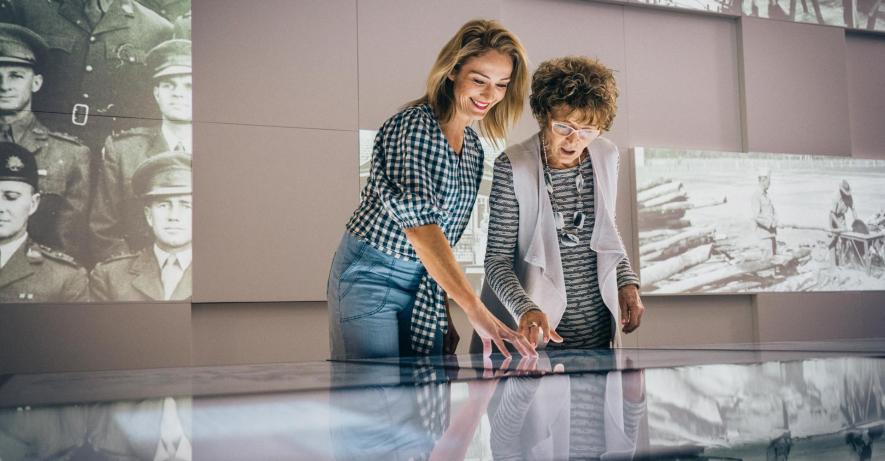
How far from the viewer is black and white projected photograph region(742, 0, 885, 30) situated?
17.0 ft

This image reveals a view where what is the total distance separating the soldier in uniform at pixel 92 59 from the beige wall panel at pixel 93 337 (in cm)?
72

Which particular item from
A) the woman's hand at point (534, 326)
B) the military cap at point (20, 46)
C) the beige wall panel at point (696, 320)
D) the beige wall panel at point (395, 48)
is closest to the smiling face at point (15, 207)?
→ the military cap at point (20, 46)

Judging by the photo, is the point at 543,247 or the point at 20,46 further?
the point at 20,46

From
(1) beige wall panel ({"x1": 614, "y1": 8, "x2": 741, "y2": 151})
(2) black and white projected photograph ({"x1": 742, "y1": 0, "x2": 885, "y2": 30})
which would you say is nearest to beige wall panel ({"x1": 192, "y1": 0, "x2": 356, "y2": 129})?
(1) beige wall panel ({"x1": 614, "y1": 8, "x2": 741, "y2": 151})

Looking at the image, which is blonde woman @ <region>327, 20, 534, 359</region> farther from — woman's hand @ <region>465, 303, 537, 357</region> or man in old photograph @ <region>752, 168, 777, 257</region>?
man in old photograph @ <region>752, 168, 777, 257</region>

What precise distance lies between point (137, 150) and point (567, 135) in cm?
246

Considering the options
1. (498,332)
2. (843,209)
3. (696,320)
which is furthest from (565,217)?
(843,209)

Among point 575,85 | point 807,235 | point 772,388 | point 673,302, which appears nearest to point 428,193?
point 575,85

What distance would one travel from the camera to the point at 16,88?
3.52 meters

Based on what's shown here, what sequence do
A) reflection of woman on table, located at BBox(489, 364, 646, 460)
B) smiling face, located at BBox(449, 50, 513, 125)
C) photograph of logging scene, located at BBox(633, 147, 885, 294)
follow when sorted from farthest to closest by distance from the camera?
1. photograph of logging scene, located at BBox(633, 147, 885, 294)
2. smiling face, located at BBox(449, 50, 513, 125)
3. reflection of woman on table, located at BBox(489, 364, 646, 460)

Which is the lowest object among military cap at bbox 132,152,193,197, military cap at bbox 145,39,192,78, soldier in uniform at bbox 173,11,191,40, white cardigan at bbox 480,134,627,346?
white cardigan at bbox 480,134,627,346

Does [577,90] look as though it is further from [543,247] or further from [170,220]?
[170,220]

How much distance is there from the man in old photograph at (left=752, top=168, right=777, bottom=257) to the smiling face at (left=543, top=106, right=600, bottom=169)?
351 centimetres

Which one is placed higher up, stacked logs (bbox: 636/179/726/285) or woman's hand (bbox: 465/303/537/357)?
stacked logs (bbox: 636/179/726/285)
